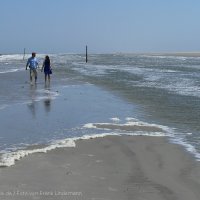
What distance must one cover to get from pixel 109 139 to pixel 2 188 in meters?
3.91

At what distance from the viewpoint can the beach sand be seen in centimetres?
596

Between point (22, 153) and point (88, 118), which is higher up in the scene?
point (22, 153)

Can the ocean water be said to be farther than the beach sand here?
Yes

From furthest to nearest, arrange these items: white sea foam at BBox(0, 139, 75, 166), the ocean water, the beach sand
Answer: the ocean water < white sea foam at BBox(0, 139, 75, 166) < the beach sand

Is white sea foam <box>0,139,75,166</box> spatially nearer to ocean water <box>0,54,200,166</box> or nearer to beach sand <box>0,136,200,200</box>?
ocean water <box>0,54,200,166</box>

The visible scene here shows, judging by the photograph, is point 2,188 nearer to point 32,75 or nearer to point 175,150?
point 175,150

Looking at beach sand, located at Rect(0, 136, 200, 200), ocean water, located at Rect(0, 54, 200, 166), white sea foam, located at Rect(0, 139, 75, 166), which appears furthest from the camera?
ocean water, located at Rect(0, 54, 200, 166)

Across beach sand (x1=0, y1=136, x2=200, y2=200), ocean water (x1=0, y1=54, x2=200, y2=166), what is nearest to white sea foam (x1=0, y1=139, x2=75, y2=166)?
ocean water (x1=0, y1=54, x2=200, y2=166)

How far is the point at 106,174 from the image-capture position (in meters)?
6.90

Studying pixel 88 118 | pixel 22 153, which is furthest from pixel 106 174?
pixel 88 118

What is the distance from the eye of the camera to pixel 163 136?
32.9 ft

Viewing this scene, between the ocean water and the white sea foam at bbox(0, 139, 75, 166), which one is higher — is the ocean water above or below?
below

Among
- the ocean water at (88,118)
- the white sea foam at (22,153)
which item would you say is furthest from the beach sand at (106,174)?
the ocean water at (88,118)

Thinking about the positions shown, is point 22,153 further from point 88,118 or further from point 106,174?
point 88,118
